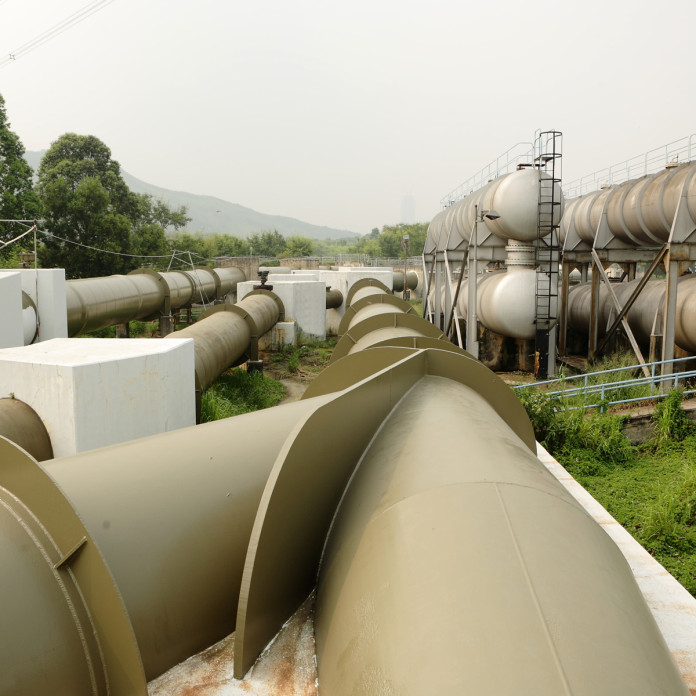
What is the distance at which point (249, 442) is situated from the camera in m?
2.62

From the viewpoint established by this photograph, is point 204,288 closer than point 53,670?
No

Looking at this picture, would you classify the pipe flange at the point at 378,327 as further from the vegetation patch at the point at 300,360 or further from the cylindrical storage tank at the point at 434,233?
the cylindrical storage tank at the point at 434,233

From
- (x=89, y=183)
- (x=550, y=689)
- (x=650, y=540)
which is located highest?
(x=89, y=183)

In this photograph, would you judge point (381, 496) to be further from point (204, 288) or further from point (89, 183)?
point (89, 183)

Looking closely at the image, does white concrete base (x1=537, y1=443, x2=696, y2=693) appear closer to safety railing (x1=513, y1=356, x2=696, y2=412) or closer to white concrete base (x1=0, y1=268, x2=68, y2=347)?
safety railing (x1=513, y1=356, x2=696, y2=412)

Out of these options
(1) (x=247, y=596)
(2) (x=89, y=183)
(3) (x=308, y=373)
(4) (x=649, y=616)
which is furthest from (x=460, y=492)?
(2) (x=89, y=183)

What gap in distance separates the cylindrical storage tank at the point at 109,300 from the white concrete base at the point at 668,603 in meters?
10.5

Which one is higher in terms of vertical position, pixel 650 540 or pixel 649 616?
pixel 649 616

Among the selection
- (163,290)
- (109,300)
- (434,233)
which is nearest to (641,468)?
(109,300)

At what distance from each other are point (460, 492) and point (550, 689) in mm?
776

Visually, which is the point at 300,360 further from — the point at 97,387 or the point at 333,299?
the point at 97,387

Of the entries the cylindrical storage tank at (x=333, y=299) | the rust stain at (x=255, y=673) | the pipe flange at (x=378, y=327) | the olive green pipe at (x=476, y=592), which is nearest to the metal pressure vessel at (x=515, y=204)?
the cylindrical storage tank at (x=333, y=299)

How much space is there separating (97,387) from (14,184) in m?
27.2

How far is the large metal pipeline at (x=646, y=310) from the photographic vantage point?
13.5 m
